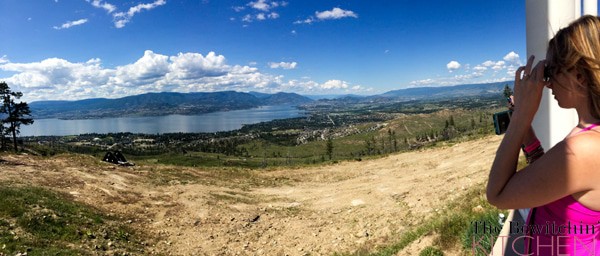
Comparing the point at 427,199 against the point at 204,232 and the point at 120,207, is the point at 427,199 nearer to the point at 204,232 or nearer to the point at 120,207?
the point at 204,232

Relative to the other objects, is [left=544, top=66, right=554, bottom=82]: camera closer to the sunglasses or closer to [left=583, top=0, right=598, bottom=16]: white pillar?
the sunglasses

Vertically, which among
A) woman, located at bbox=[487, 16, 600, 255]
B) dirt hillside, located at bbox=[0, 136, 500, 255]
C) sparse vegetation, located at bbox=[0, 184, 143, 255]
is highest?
woman, located at bbox=[487, 16, 600, 255]

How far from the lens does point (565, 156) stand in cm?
118

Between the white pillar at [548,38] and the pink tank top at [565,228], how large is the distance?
1.26 m

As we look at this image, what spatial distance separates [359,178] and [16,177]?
55.5 feet

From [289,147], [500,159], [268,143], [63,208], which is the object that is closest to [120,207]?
[63,208]

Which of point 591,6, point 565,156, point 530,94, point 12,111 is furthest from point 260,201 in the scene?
point 12,111

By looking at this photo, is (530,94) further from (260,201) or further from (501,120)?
(260,201)

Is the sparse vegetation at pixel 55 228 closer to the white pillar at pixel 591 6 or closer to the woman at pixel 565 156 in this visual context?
the woman at pixel 565 156

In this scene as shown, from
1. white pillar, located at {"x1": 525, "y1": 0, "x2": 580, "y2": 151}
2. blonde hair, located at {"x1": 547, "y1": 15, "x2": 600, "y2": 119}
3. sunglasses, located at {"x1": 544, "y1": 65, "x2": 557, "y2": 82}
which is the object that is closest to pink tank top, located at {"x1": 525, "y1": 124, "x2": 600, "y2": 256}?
blonde hair, located at {"x1": 547, "y1": 15, "x2": 600, "y2": 119}

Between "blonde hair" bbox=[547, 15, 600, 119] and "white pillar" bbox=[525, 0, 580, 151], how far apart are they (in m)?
1.16

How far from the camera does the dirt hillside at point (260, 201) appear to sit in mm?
10672

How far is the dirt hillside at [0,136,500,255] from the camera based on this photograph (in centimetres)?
1067

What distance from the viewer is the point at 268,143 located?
162750 millimetres
